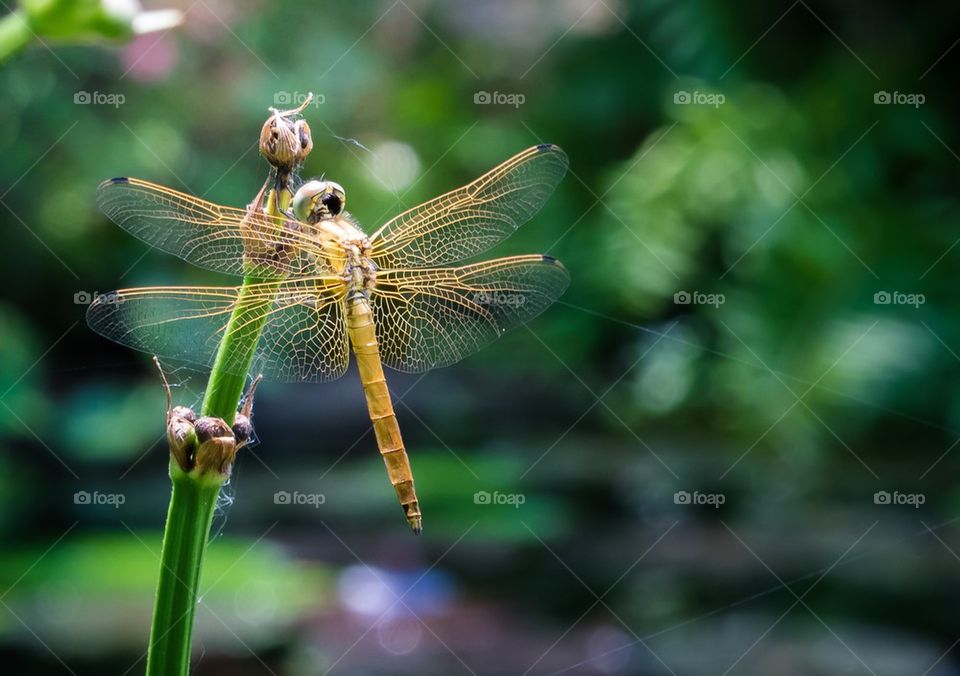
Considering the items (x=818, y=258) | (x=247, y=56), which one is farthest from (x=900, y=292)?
(x=247, y=56)

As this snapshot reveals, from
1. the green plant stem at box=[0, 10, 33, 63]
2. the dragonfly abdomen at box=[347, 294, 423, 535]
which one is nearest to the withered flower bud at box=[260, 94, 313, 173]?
the green plant stem at box=[0, 10, 33, 63]

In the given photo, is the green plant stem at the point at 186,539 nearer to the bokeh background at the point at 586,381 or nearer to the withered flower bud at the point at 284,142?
the withered flower bud at the point at 284,142

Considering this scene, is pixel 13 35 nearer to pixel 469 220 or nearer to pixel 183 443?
pixel 183 443

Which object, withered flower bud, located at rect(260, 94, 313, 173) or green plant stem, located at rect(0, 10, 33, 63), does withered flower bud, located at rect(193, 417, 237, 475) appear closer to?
withered flower bud, located at rect(260, 94, 313, 173)

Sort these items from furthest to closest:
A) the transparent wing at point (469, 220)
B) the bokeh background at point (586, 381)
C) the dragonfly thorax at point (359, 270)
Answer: the bokeh background at point (586, 381) < the transparent wing at point (469, 220) < the dragonfly thorax at point (359, 270)

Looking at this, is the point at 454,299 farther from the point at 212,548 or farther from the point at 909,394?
the point at 909,394

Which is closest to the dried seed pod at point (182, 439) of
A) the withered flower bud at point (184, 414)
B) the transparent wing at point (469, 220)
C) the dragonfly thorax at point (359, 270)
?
the withered flower bud at point (184, 414)
